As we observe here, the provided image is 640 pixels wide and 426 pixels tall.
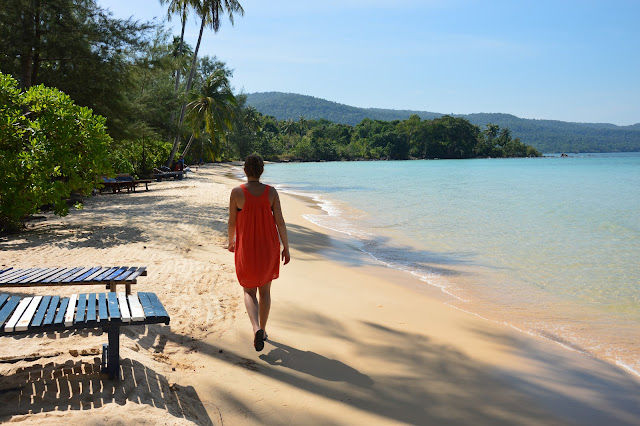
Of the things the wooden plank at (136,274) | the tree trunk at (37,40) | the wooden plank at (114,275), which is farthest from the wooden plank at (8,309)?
the tree trunk at (37,40)

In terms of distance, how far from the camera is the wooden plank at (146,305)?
2824mm

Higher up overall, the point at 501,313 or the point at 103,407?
the point at 103,407

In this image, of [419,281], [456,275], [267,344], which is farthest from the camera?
[456,275]

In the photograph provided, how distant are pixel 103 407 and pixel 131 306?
0.63 metres

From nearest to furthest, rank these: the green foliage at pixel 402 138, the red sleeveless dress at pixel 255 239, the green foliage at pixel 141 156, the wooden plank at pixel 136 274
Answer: the red sleeveless dress at pixel 255 239 → the wooden plank at pixel 136 274 → the green foliage at pixel 141 156 → the green foliage at pixel 402 138

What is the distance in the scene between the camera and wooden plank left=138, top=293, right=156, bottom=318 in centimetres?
282

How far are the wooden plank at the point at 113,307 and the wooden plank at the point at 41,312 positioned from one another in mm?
354

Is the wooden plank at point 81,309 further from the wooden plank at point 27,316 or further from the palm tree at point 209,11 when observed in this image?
the palm tree at point 209,11

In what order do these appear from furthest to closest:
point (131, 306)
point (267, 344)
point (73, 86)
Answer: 1. point (73, 86)
2. point (267, 344)
3. point (131, 306)

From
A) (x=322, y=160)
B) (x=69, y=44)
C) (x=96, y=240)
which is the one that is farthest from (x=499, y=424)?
(x=322, y=160)

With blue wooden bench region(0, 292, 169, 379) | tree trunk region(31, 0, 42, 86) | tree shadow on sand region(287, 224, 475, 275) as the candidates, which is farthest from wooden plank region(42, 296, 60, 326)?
tree trunk region(31, 0, 42, 86)

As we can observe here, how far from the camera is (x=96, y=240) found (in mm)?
8102

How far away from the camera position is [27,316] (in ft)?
8.85

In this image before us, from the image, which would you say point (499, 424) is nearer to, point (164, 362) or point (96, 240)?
point (164, 362)
